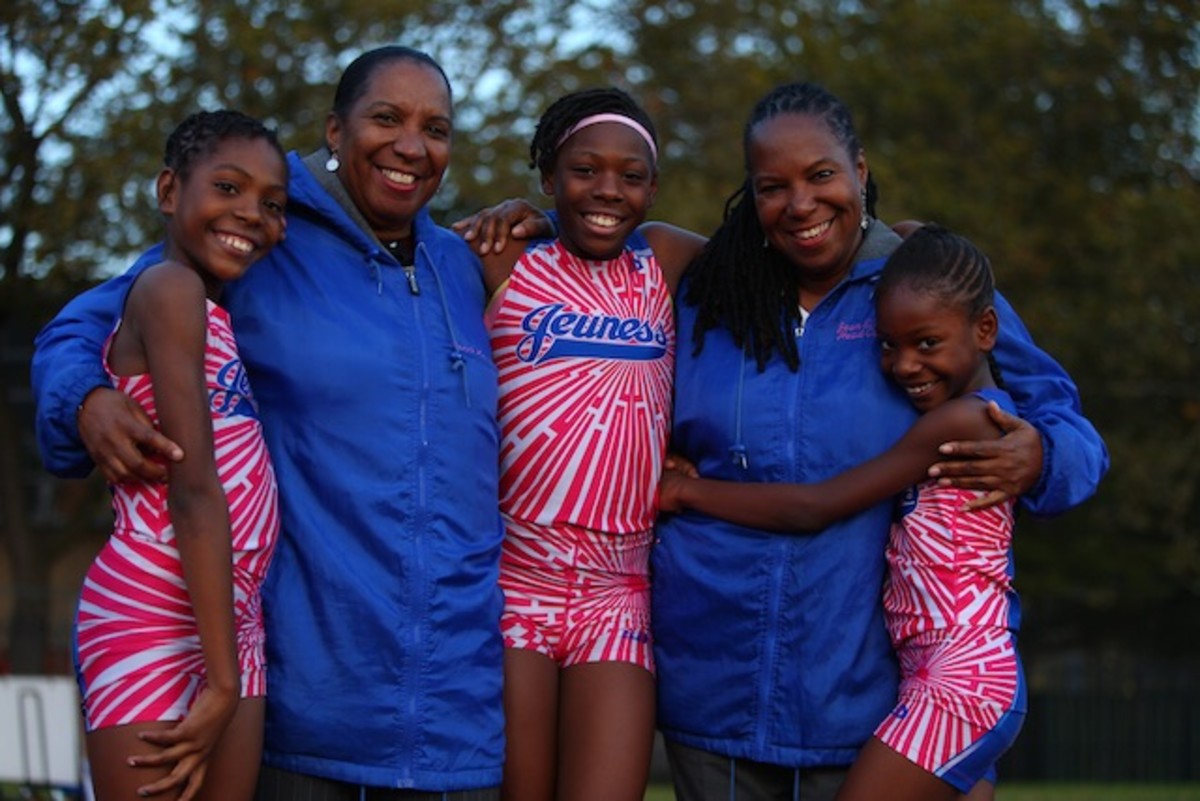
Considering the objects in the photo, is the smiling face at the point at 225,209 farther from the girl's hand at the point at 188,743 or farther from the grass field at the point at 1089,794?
the grass field at the point at 1089,794

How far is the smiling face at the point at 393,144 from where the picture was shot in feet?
14.1

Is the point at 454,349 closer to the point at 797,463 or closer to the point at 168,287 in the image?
the point at 168,287

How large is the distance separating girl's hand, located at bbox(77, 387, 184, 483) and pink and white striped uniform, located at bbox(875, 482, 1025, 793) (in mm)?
1828

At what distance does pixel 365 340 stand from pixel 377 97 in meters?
0.65

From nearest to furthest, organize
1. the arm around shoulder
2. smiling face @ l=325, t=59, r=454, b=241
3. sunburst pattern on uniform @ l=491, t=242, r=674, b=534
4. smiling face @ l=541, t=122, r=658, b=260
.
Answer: the arm around shoulder → smiling face @ l=325, t=59, r=454, b=241 → sunburst pattern on uniform @ l=491, t=242, r=674, b=534 → smiling face @ l=541, t=122, r=658, b=260

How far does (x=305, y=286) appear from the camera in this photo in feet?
13.5

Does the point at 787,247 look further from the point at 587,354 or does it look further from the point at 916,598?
the point at 916,598

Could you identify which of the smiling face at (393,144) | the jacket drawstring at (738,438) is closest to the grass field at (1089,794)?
the jacket drawstring at (738,438)

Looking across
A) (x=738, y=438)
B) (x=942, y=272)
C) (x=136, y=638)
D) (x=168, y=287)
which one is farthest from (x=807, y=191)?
(x=136, y=638)

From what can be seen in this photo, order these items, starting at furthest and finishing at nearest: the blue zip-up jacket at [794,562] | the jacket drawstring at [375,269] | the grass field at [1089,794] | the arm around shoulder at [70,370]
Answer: the grass field at [1089,794] < the blue zip-up jacket at [794,562] < the jacket drawstring at [375,269] < the arm around shoulder at [70,370]

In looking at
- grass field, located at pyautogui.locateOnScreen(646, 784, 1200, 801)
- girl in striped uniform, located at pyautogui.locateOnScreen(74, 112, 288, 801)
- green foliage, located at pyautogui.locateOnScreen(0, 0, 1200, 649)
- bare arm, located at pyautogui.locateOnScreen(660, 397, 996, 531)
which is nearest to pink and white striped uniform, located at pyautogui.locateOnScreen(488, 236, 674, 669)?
bare arm, located at pyautogui.locateOnScreen(660, 397, 996, 531)

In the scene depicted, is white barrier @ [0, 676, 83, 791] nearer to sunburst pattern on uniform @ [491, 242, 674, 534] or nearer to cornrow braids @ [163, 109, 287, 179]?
sunburst pattern on uniform @ [491, 242, 674, 534]

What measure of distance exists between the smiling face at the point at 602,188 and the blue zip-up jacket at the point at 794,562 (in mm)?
420

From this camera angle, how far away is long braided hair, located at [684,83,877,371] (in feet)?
14.9
